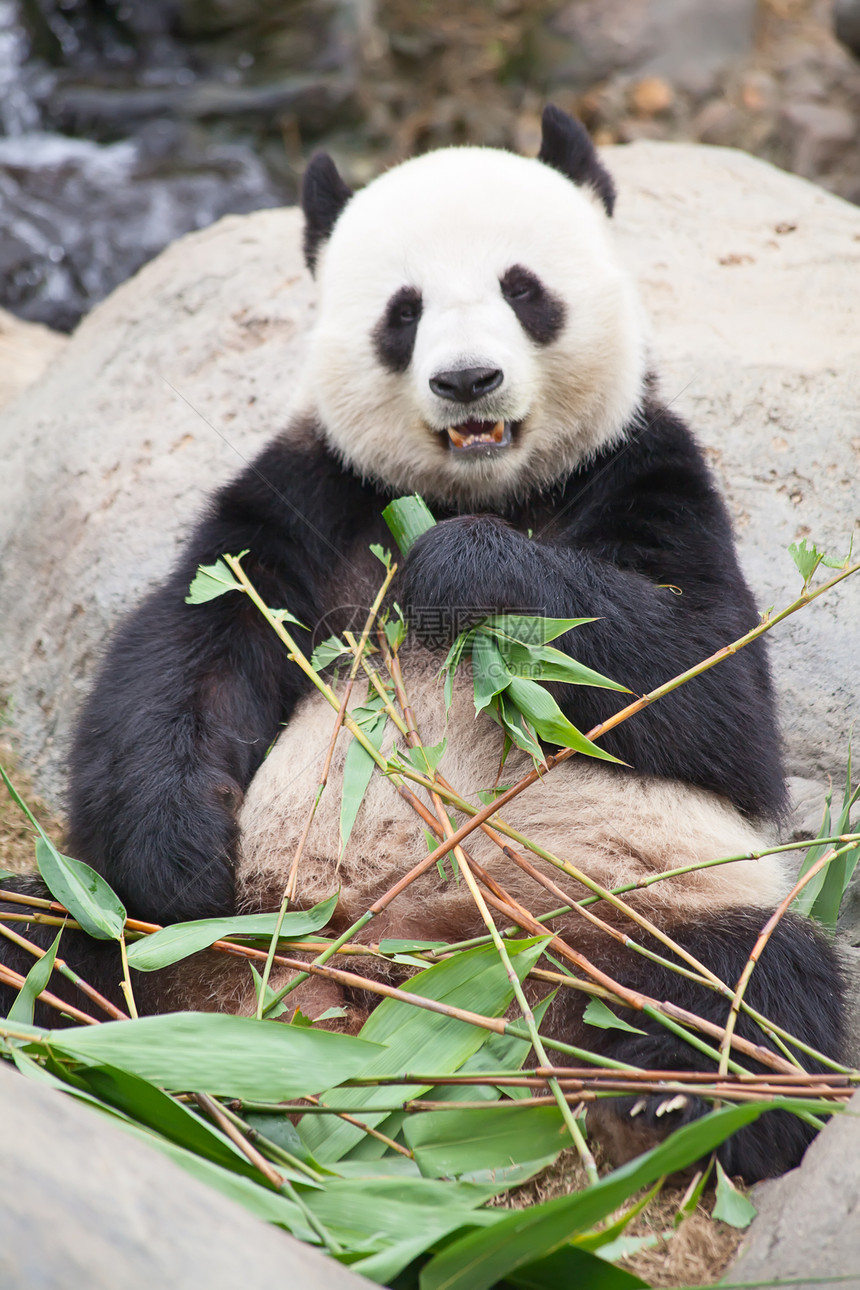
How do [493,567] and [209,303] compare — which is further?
[209,303]

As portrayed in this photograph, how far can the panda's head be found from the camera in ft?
9.73

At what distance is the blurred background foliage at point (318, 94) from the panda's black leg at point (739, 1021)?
6665 mm

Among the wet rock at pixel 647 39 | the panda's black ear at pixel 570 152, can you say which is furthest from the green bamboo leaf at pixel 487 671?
Answer: the wet rock at pixel 647 39

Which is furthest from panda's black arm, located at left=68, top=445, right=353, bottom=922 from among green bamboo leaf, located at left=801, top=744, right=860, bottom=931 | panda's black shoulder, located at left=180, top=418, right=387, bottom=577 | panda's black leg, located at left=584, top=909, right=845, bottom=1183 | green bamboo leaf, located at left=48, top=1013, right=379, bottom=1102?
green bamboo leaf, located at left=801, top=744, right=860, bottom=931

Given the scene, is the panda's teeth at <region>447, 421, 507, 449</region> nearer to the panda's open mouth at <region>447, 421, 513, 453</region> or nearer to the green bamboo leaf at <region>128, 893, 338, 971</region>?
the panda's open mouth at <region>447, 421, 513, 453</region>

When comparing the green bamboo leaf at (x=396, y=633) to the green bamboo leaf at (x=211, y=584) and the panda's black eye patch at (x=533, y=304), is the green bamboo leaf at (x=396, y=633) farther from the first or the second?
the panda's black eye patch at (x=533, y=304)

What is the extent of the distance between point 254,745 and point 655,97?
25.7ft

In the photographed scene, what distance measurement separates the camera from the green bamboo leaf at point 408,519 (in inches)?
116

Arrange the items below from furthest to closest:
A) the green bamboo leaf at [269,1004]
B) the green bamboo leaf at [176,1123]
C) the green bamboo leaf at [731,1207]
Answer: the green bamboo leaf at [269,1004], the green bamboo leaf at [731,1207], the green bamboo leaf at [176,1123]

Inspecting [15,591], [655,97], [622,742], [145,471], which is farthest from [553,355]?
[655,97]

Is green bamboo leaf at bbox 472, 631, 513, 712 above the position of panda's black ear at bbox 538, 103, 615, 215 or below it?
below

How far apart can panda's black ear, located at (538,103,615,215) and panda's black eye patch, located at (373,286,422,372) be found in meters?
0.85

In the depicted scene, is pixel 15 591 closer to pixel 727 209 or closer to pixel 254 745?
pixel 254 745

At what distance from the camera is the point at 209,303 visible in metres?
5.17
